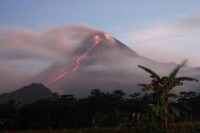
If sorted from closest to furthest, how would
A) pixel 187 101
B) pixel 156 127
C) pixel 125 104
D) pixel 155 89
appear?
pixel 156 127
pixel 155 89
pixel 125 104
pixel 187 101

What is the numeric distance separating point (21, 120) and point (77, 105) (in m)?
8.11

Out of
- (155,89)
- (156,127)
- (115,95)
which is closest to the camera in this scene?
(156,127)

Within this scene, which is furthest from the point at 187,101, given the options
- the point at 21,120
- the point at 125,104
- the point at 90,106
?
the point at 21,120

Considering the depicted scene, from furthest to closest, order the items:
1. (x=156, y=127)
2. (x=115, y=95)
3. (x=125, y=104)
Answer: (x=115, y=95) → (x=125, y=104) → (x=156, y=127)

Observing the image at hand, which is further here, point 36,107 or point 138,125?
point 36,107

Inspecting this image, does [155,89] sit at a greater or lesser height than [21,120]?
greater

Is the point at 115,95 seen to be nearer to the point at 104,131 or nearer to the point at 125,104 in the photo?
the point at 125,104

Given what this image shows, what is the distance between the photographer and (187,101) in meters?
56.4

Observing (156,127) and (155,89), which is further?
(155,89)

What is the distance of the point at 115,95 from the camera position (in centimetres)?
6322

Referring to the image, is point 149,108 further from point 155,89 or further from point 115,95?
point 115,95

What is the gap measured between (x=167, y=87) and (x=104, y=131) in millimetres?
4200

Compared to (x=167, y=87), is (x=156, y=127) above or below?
below

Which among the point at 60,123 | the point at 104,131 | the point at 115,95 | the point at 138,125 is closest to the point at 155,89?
the point at 138,125
